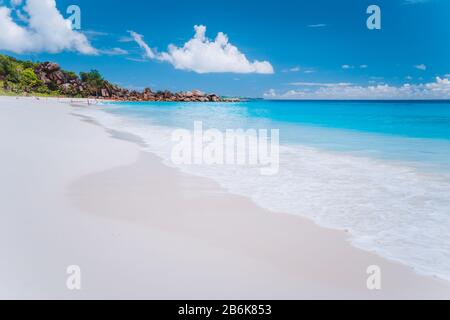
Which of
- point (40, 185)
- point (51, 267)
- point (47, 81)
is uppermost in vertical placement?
point (47, 81)

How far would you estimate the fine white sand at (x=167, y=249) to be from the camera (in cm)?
321

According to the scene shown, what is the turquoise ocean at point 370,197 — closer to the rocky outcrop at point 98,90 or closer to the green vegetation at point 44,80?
the green vegetation at point 44,80

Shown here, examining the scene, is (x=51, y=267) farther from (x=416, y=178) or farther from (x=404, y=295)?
(x=416, y=178)

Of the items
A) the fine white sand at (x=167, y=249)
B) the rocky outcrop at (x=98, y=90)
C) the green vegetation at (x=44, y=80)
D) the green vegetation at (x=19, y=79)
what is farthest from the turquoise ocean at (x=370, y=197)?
the rocky outcrop at (x=98, y=90)

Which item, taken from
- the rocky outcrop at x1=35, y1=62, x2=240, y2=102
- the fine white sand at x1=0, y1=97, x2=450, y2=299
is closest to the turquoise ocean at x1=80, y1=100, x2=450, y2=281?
the fine white sand at x1=0, y1=97, x2=450, y2=299

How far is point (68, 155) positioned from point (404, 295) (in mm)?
7288

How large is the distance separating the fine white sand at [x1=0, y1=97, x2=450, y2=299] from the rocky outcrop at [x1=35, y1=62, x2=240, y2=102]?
8780cm

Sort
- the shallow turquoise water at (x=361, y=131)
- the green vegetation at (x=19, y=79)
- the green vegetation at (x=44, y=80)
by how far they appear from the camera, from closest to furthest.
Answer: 1. the shallow turquoise water at (x=361, y=131)
2. the green vegetation at (x=19, y=79)
3. the green vegetation at (x=44, y=80)

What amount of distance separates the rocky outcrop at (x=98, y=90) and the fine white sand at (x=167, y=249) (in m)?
87.8

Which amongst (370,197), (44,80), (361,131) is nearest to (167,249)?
(370,197)

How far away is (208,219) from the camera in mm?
4793

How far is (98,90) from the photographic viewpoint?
102438mm
